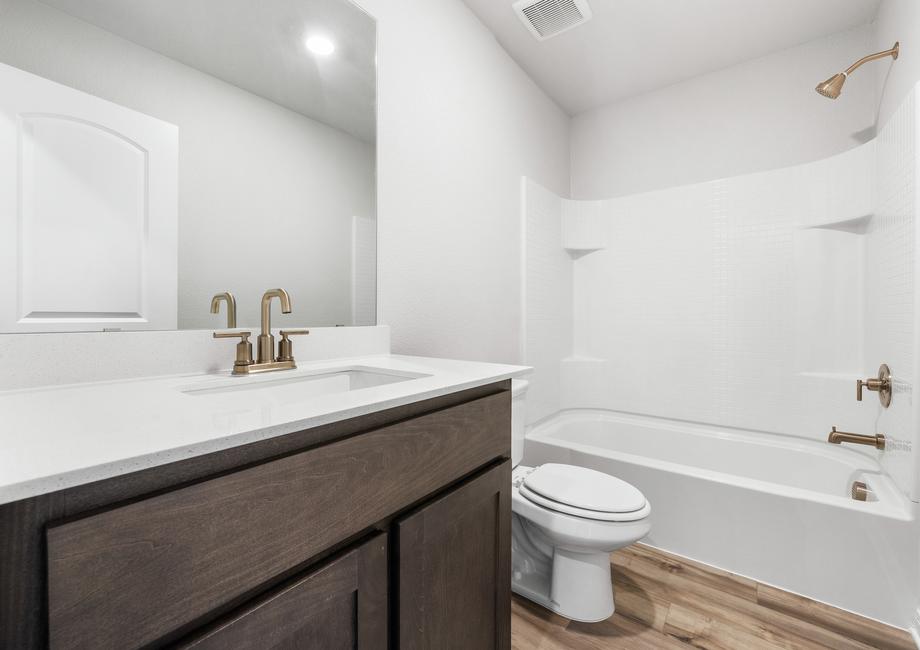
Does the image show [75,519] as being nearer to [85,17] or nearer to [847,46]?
[85,17]

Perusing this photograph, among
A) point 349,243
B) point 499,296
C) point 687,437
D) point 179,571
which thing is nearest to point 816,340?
point 687,437

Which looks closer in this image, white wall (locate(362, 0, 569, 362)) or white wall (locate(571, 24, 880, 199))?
white wall (locate(362, 0, 569, 362))

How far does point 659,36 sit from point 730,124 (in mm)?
669

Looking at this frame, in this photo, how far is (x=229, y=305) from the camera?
1.10 m

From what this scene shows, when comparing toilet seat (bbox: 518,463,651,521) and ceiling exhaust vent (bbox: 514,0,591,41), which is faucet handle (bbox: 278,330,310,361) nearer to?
toilet seat (bbox: 518,463,651,521)

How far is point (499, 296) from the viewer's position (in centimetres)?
214

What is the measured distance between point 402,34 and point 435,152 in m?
0.42

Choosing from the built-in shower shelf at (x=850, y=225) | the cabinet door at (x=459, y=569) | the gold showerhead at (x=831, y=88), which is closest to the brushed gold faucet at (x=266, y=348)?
the cabinet door at (x=459, y=569)

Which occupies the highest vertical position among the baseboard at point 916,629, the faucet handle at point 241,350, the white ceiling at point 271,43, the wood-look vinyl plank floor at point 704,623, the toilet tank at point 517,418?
the white ceiling at point 271,43

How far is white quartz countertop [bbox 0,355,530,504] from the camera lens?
40 cm

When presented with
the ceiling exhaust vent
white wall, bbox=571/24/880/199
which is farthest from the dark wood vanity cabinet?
white wall, bbox=571/24/880/199

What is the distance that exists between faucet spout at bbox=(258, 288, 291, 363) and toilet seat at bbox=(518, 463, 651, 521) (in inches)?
39.7

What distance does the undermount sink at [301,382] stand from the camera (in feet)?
3.07

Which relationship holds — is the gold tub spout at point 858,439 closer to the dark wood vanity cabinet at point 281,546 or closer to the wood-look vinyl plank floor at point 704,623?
the wood-look vinyl plank floor at point 704,623
